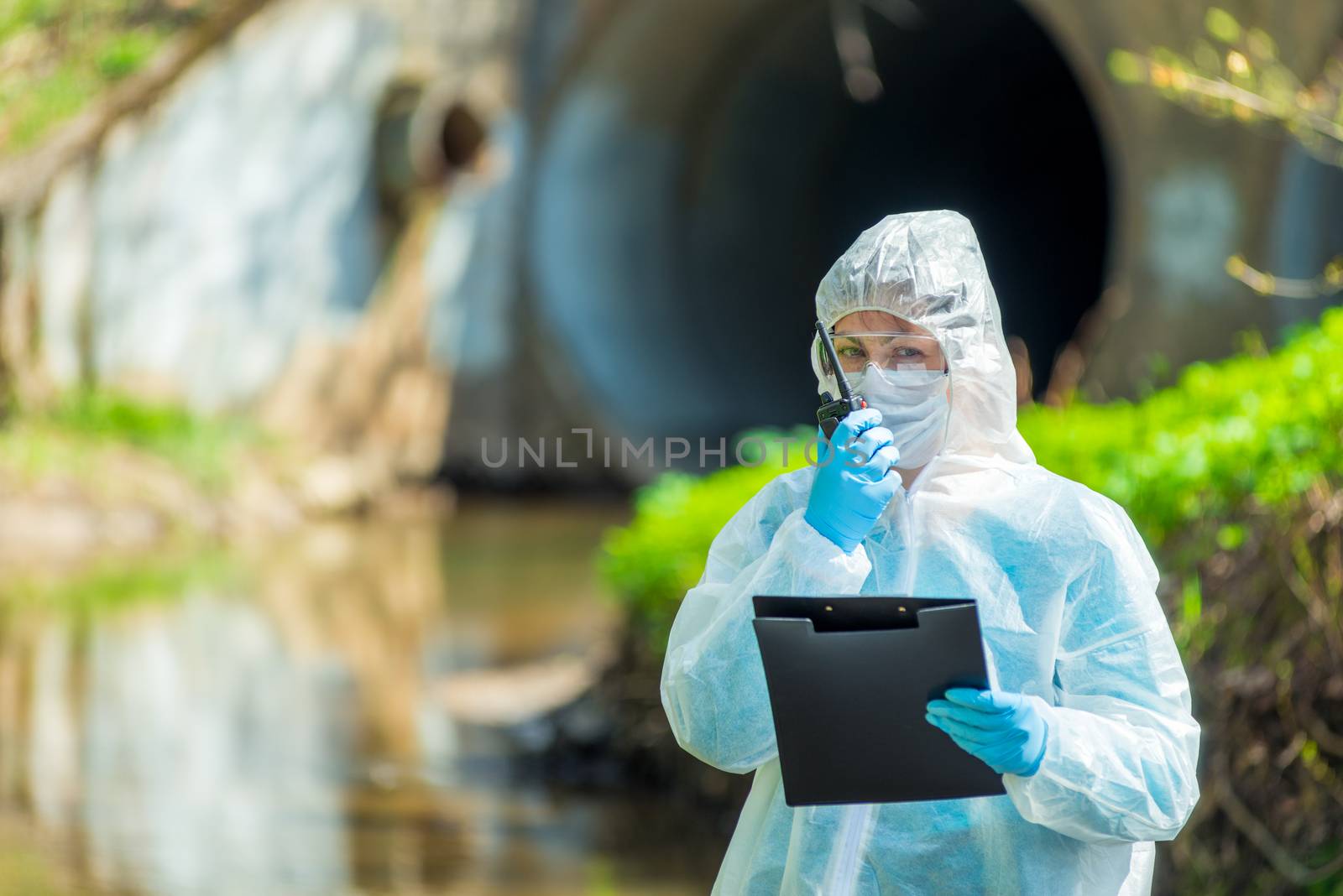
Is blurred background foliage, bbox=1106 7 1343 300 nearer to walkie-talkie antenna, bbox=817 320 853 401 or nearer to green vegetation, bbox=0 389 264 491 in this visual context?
walkie-talkie antenna, bbox=817 320 853 401

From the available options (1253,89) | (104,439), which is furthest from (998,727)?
(104,439)

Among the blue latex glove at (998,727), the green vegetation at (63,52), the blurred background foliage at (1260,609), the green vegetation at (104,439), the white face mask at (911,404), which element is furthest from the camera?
the green vegetation at (63,52)

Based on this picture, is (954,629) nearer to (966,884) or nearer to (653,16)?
(966,884)

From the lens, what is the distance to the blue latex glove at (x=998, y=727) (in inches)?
78.2

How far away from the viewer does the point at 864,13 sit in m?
12.7

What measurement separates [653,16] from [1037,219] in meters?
5.52

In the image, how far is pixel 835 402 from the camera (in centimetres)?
225

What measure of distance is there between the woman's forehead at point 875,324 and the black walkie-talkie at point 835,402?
0.03 meters

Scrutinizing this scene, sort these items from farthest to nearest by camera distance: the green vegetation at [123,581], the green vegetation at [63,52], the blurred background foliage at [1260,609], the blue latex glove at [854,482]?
the green vegetation at [63,52]
the green vegetation at [123,581]
the blurred background foliage at [1260,609]
the blue latex glove at [854,482]

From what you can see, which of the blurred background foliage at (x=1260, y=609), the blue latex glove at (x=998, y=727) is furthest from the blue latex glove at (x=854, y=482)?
the blurred background foliage at (x=1260, y=609)

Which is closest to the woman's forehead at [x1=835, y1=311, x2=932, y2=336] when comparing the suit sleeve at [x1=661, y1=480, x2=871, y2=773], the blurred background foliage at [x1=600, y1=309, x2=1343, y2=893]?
the suit sleeve at [x1=661, y1=480, x2=871, y2=773]

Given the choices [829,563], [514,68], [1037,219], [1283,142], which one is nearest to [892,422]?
[829,563]

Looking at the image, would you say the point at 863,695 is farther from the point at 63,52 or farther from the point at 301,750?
the point at 63,52

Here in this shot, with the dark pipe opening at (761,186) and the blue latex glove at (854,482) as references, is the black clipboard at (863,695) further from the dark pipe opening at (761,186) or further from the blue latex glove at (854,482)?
the dark pipe opening at (761,186)
